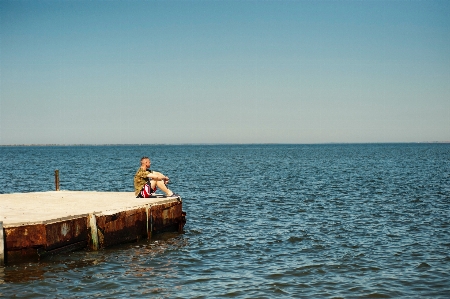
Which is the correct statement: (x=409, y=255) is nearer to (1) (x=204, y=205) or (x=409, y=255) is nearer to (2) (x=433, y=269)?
(2) (x=433, y=269)

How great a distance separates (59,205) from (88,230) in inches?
88.2

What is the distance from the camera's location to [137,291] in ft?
35.9

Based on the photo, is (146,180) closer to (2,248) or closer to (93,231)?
(93,231)

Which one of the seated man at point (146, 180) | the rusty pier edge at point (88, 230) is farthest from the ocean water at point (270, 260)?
the seated man at point (146, 180)

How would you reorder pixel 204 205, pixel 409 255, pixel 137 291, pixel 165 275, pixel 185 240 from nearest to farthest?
1. pixel 137 291
2. pixel 165 275
3. pixel 409 255
4. pixel 185 240
5. pixel 204 205

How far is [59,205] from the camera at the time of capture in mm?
15727

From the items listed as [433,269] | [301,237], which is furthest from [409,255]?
[301,237]

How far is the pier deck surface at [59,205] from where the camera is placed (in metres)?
13.1

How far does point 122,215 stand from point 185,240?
8.52 ft

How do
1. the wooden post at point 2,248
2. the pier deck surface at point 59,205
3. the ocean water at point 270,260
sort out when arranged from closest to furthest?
the ocean water at point 270,260, the wooden post at point 2,248, the pier deck surface at point 59,205

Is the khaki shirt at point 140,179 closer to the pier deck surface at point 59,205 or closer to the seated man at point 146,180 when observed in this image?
the seated man at point 146,180

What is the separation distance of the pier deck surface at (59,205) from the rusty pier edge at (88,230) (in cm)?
15

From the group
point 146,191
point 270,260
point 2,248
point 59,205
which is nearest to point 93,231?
point 59,205

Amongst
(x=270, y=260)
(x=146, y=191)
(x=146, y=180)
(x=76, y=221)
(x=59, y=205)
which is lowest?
(x=270, y=260)
